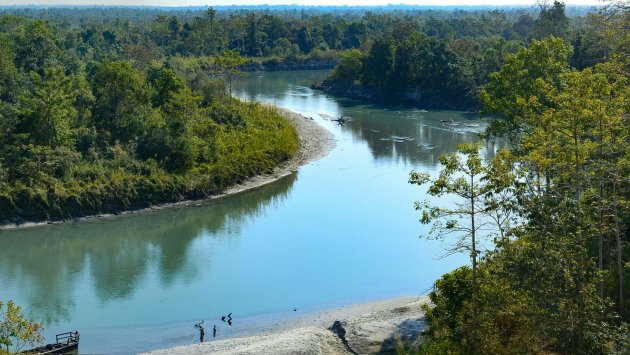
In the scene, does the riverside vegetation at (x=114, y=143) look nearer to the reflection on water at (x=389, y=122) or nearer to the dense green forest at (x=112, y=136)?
the dense green forest at (x=112, y=136)

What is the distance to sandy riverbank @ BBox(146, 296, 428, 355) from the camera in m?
17.8

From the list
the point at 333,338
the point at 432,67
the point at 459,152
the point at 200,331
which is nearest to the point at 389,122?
the point at 432,67

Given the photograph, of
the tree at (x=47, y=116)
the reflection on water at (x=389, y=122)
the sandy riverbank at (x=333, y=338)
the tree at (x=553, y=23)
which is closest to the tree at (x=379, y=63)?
the reflection on water at (x=389, y=122)

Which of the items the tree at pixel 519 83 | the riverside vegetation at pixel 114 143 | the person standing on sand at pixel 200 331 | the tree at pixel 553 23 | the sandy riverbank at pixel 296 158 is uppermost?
the tree at pixel 553 23

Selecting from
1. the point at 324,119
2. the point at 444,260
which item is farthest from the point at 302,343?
the point at 324,119

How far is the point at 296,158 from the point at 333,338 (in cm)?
2073

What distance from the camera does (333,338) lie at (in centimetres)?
1886

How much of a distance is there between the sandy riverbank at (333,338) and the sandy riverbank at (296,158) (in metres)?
11.7

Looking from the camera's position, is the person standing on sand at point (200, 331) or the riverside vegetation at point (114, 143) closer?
the person standing on sand at point (200, 331)

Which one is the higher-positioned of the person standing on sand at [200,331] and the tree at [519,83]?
the tree at [519,83]

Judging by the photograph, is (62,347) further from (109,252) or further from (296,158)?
(296,158)

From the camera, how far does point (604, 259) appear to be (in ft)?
59.7

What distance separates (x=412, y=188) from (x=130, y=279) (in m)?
14.9

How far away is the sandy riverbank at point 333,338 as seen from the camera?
58.4ft
